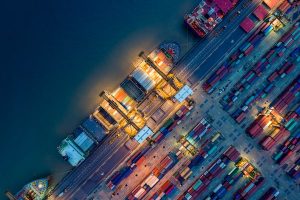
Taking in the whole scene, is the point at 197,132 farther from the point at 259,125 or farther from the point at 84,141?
the point at 84,141

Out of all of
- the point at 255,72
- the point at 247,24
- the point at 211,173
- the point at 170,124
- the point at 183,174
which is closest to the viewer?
the point at 183,174

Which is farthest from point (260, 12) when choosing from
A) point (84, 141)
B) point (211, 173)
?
point (84, 141)

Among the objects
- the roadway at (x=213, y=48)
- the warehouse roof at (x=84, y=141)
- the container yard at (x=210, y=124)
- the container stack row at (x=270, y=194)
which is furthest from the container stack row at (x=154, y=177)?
the container stack row at (x=270, y=194)

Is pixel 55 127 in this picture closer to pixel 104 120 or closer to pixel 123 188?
pixel 104 120

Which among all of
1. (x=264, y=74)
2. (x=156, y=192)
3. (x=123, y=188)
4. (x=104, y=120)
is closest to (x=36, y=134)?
(x=104, y=120)

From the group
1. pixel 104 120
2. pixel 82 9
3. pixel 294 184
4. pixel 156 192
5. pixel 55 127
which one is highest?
pixel 82 9

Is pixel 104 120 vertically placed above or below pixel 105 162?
above
